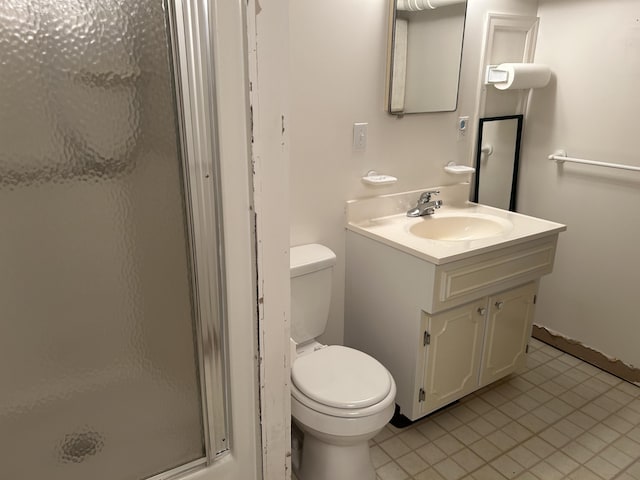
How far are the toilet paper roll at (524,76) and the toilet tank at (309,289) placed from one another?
1.22 m

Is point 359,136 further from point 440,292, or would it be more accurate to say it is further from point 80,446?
point 80,446

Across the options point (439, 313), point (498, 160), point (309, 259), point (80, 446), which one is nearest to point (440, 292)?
point (439, 313)

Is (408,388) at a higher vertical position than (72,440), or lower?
lower

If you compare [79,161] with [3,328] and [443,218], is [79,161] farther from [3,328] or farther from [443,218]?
[443,218]

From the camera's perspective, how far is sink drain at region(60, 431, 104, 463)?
27.4 inches

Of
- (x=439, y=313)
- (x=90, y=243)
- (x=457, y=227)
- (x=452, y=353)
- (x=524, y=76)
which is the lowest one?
(x=452, y=353)

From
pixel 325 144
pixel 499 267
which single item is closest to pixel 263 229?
pixel 325 144

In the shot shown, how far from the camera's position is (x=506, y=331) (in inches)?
82.9

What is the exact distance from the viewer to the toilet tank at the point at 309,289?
1.80 meters

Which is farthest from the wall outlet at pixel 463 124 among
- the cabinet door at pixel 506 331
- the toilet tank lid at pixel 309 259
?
the toilet tank lid at pixel 309 259

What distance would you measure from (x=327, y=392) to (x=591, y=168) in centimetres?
176

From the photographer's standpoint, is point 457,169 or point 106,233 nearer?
point 106,233

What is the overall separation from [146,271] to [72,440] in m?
0.28

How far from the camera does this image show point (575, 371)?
2449 mm
